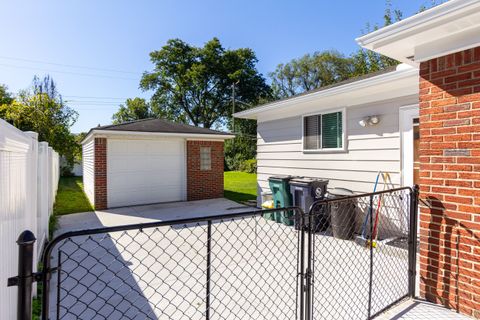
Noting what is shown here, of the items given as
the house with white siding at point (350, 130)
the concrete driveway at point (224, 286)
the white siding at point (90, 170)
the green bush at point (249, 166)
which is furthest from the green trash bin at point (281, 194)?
the green bush at point (249, 166)

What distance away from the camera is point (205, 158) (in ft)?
35.9

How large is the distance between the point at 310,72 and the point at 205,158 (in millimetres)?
23337

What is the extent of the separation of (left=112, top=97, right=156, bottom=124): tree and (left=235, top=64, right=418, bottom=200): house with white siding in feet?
85.3

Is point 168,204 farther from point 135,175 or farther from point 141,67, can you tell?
point 141,67

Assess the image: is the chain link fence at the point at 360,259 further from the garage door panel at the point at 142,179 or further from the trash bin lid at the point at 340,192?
the garage door panel at the point at 142,179

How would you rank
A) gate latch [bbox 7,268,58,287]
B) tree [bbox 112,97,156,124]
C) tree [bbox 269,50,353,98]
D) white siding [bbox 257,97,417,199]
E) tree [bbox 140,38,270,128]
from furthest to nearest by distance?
tree [bbox 112,97,156,124] → tree [bbox 140,38,270,128] → tree [bbox 269,50,353,98] → white siding [bbox 257,97,417,199] → gate latch [bbox 7,268,58,287]

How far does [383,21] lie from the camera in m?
18.3

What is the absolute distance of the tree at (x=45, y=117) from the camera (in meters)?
13.6

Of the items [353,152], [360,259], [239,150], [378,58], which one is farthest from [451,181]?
[239,150]

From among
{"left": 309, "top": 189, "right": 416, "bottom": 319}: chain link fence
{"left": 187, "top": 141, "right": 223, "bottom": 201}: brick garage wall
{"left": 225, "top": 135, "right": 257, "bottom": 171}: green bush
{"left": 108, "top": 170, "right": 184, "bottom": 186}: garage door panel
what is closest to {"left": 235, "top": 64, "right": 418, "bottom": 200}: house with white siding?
{"left": 309, "top": 189, "right": 416, "bottom": 319}: chain link fence

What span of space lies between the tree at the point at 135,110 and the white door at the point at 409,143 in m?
29.3

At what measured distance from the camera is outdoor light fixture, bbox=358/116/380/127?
5.46m

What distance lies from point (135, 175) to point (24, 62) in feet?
63.4

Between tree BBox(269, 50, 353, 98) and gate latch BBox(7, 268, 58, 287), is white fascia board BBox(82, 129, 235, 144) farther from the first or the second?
tree BBox(269, 50, 353, 98)
